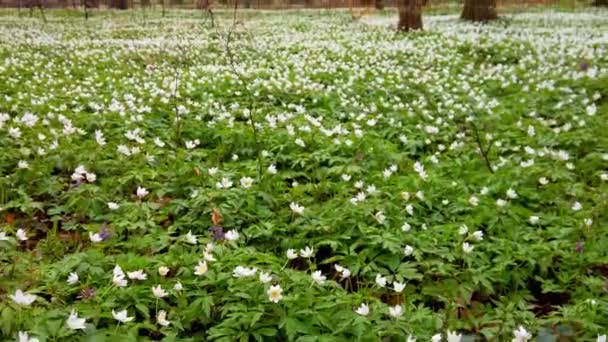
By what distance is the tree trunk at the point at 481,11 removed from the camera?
2095 centimetres

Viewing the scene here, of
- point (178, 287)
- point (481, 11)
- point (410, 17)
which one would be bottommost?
point (178, 287)

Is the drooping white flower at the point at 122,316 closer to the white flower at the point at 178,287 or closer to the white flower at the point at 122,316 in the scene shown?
the white flower at the point at 122,316

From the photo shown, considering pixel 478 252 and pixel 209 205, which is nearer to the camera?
pixel 478 252

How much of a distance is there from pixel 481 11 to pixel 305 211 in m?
19.4

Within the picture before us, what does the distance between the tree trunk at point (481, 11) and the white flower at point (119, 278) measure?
20484 millimetres

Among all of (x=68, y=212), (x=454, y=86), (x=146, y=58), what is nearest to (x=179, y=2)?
(x=146, y=58)

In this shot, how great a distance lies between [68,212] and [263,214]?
151 centimetres

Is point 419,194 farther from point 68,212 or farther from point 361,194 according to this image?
point 68,212

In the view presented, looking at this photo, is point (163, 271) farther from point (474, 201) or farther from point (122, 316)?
point (474, 201)

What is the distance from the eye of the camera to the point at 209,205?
4.07m

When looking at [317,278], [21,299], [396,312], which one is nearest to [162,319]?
[21,299]

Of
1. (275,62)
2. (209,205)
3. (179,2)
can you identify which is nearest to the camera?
(209,205)

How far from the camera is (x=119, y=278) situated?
2.88 meters

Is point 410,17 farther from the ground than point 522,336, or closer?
farther from the ground
